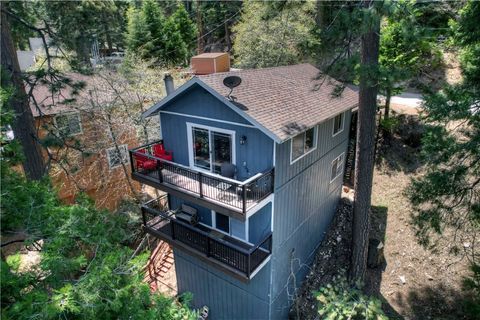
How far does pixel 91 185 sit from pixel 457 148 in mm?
16515

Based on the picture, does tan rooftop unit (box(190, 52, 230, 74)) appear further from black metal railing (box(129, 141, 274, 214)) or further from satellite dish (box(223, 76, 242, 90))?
satellite dish (box(223, 76, 242, 90))

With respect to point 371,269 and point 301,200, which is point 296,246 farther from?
point 371,269

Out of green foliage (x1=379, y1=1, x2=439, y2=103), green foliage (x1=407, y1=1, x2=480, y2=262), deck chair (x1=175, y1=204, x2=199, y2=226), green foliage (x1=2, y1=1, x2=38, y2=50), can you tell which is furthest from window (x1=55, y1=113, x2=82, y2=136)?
green foliage (x1=407, y1=1, x2=480, y2=262)

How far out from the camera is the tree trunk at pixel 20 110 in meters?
8.02

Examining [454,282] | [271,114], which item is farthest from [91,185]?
[454,282]

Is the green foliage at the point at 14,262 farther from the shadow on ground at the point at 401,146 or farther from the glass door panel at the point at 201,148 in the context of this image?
the shadow on ground at the point at 401,146

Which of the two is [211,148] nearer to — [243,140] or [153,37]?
[243,140]

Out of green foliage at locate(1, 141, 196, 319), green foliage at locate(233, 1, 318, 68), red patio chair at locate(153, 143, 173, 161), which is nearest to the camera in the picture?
green foliage at locate(1, 141, 196, 319)

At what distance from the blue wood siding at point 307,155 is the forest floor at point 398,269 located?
12.5 feet

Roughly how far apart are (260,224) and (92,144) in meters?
10.5

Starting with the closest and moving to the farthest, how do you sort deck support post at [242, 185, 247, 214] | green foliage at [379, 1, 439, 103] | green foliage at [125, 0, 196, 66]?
green foliage at [379, 1, 439, 103], deck support post at [242, 185, 247, 214], green foliage at [125, 0, 196, 66]

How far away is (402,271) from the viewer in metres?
12.0

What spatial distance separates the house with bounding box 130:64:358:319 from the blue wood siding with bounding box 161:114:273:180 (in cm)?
3

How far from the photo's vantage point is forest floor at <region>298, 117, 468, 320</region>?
A: 10.9m
